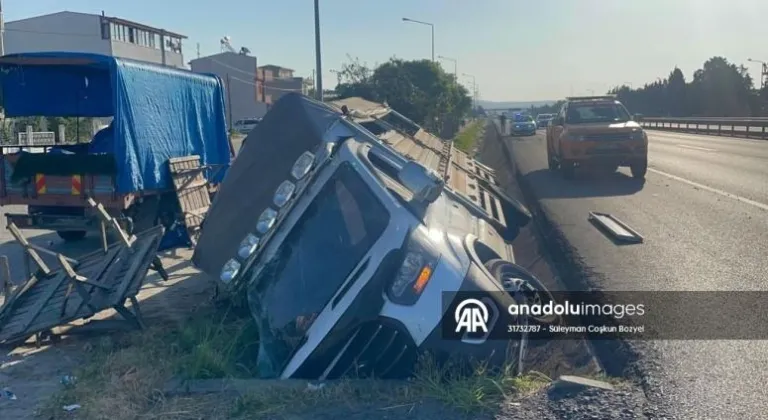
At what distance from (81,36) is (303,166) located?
7094cm

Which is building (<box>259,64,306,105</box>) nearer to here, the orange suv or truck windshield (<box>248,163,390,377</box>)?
the orange suv

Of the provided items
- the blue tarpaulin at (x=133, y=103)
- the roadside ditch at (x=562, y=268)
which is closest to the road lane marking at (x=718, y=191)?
the roadside ditch at (x=562, y=268)

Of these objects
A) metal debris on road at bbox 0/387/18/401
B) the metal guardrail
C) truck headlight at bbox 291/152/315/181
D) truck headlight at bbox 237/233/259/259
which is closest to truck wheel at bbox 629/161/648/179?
the metal guardrail

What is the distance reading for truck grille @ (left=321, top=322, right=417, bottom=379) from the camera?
522cm

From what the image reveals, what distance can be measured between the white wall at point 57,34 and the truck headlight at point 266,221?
67977 millimetres

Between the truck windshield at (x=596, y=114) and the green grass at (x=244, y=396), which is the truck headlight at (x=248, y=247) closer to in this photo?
the green grass at (x=244, y=396)

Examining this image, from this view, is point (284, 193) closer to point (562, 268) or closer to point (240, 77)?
point (562, 268)

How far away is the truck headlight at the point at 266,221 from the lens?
585 cm

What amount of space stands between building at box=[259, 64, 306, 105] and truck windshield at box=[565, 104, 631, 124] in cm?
6412

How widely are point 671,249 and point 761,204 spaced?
4759 mm

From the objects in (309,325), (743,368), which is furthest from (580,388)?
(309,325)

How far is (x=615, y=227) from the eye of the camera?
11.4m

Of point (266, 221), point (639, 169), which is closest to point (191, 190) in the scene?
point (266, 221)

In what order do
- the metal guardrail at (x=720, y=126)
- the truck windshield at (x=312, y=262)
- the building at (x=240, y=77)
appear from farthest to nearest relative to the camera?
the building at (x=240, y=77) < the metal guardrail at (x=720, y=126) < the truck windshield at (x=312, y=262)
